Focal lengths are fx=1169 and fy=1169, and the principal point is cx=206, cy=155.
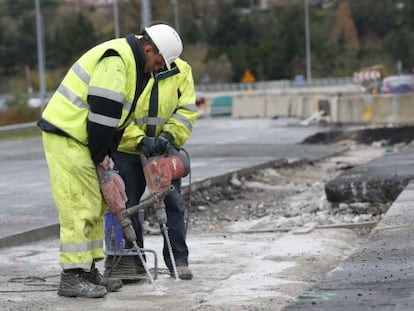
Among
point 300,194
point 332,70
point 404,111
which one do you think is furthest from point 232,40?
point 300,194

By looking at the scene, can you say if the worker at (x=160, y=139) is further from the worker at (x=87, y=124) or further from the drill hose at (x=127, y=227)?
the worker at (x=87, y=124)

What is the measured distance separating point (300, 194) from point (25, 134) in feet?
60.5

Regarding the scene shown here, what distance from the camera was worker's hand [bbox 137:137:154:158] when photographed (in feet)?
28.5

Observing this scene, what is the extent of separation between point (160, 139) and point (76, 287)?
133cm

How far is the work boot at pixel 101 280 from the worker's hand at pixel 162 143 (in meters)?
0.99

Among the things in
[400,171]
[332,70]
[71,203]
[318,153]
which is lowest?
[332,70]

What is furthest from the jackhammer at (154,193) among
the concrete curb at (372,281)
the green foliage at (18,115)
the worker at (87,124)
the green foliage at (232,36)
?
the green foliage at (232,36)

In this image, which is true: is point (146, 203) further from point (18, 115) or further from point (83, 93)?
point (18, 115)

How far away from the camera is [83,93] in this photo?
795 centimetres

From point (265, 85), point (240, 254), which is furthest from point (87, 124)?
point (265, 85)

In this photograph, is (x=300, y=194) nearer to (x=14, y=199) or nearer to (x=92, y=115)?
(x=14, y=199)

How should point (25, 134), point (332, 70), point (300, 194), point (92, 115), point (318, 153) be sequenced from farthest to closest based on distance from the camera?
point (332, 70) < point (25, 134) < point (318, 153) < point (300, 194) < point (92, 115)

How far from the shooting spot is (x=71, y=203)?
7.96 metres

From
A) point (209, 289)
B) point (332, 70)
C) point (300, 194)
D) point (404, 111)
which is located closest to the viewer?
point (209, 289)
